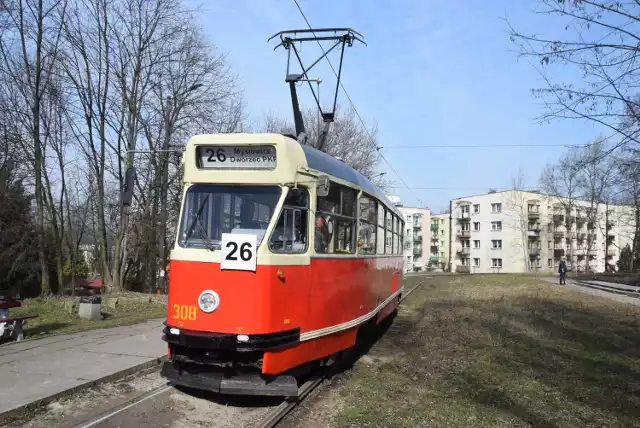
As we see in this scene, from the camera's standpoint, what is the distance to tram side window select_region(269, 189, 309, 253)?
5.88 metres

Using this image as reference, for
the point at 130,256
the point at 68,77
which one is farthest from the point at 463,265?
the point at 68,77

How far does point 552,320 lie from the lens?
14.3 meters

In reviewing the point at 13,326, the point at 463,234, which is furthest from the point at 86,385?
the point at 463,234

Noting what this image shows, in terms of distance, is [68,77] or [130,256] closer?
[68,77]

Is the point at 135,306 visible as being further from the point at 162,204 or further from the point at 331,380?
the point at 331,380

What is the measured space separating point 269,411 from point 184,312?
57.5 inches

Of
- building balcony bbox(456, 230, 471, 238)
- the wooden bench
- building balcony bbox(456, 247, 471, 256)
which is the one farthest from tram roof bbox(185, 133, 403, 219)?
building balcony bbox(456, 247, 471, 256)

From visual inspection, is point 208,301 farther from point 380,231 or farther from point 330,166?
point 380,231

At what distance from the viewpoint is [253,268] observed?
5.61 meters

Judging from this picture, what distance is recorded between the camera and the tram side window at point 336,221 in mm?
6477

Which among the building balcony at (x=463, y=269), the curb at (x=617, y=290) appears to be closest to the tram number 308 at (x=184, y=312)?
the curb at (x=617, y=290)

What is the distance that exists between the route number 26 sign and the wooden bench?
5.21 meters

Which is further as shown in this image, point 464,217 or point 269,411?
point 464,217

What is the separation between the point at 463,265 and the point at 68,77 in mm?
70739
